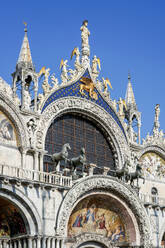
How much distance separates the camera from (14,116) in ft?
84.0

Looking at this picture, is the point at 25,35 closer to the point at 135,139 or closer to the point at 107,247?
the point at 135,139

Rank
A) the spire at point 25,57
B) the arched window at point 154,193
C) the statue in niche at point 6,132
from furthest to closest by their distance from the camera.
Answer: the arched window at point 154,193, the spire at point 25,57, the statue in niche at point 6,132

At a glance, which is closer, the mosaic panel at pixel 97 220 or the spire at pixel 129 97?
the mosaic panel at pixel 97 220

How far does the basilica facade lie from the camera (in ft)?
77.2

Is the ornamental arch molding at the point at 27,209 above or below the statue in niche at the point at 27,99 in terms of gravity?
below

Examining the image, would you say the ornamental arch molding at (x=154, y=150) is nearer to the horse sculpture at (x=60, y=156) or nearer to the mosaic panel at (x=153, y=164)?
the mosaic panel at (x=153, y=164)

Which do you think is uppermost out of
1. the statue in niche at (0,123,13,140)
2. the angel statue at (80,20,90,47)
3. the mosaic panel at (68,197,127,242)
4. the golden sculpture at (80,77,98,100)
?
the angel statue at (80,20,90,47)

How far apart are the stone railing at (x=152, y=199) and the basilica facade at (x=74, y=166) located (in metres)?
0.08

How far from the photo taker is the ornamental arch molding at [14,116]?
25.3 m

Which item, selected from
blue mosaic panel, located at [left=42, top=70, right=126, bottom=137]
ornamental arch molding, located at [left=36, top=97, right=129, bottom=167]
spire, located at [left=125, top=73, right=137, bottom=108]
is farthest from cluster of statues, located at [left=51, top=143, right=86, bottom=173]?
spire, located at [left=125, top=73, right=137, bottom=108]

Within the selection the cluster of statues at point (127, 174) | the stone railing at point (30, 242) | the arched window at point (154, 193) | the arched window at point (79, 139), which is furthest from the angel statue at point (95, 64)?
the stone railing at point (30, 242)

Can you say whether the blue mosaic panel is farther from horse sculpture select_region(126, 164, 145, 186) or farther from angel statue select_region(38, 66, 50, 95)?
horse sculpture select_region(126, 164, 145, 186)

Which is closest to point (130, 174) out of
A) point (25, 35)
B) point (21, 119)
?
point (21, 119)

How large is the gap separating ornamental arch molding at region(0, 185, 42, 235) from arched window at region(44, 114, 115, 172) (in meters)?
4.17
